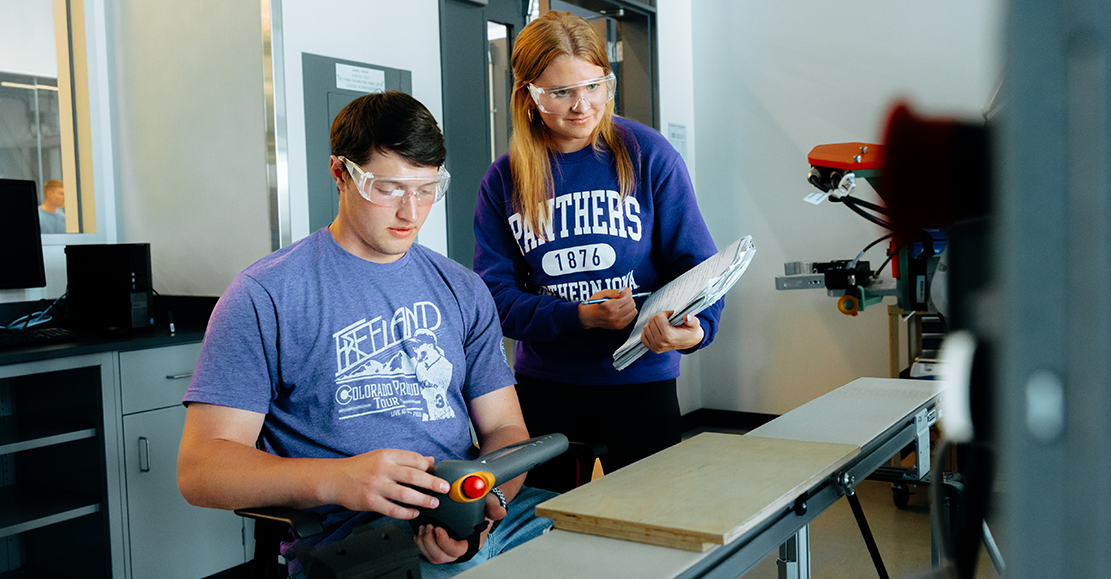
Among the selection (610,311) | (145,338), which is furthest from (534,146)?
(145,338)

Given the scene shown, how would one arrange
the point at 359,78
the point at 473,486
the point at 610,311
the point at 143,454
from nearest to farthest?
1. the point at 473,486
2. the point at 610,311
3. the point at 143,454
4. the point at 359,78

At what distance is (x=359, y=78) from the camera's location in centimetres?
270

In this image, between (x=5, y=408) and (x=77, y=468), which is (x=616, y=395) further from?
(x=5, y=408)

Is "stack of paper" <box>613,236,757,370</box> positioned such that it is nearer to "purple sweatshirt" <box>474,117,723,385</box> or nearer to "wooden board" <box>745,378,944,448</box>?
"purple sweatshirt" <box>474,117,723,385</box>

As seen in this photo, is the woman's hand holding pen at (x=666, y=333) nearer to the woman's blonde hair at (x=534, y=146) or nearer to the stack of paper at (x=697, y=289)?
the stack of paper at (x=697, y=289)

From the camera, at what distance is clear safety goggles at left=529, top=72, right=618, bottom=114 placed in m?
1.49

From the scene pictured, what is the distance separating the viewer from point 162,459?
7.79 ft

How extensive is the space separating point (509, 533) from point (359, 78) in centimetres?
186

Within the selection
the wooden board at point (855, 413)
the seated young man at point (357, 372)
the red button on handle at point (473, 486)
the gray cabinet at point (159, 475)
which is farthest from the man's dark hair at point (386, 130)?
the gray cabinet at point (159, 475)

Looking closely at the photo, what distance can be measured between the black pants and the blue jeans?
0.13 meters

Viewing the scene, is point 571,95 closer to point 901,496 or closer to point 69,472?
point 69,472

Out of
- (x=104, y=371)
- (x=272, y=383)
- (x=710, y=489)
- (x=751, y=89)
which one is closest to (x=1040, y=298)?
(x=710, y=489)

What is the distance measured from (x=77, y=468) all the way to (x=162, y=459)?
0.23 metres

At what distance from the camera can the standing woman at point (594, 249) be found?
1570 mm
